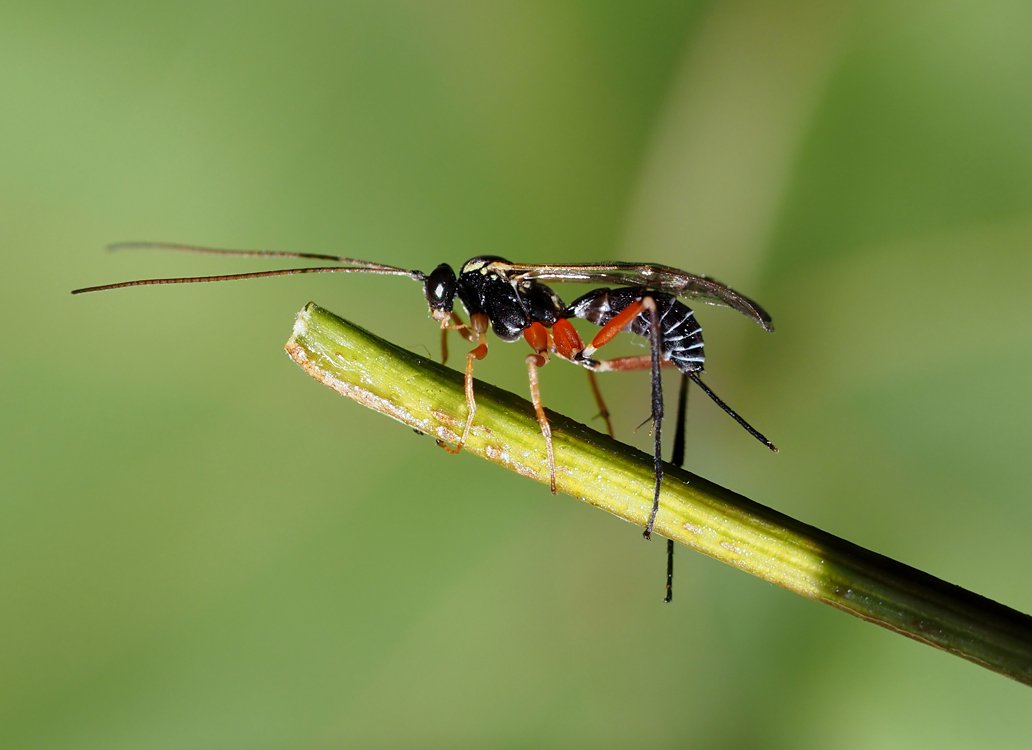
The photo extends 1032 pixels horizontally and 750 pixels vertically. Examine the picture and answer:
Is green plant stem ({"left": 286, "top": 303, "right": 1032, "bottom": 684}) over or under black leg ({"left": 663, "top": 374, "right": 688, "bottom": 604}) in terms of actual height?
over

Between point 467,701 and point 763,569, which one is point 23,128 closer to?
point 467,701

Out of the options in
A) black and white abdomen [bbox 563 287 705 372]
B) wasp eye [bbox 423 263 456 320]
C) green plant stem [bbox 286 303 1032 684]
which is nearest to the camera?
green plant stem [bbox 286 303 1032 684]

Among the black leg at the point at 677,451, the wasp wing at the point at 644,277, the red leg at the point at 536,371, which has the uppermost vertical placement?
the wasp wing at the point at 644,277

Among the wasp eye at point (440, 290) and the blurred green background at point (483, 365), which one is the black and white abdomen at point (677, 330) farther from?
the wasp eye at point (440, 290)

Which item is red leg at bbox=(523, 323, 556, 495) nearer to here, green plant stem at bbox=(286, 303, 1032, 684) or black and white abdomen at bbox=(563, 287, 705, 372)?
green plant stem at bbox=(286, 303, 1032, 684)

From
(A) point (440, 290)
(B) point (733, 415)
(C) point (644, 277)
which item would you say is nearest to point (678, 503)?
(B) point (733, 415)

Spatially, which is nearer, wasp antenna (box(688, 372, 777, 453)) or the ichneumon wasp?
wasp antenna (box(688, 372, 777, 453))

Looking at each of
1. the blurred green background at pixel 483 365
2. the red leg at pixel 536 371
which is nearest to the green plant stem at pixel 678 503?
the red leg at pixel 536 371

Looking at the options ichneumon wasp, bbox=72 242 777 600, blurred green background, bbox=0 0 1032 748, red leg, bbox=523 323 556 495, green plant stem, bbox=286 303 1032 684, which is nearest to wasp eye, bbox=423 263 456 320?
ichneumon wasp, bbox=72 242 777 600
